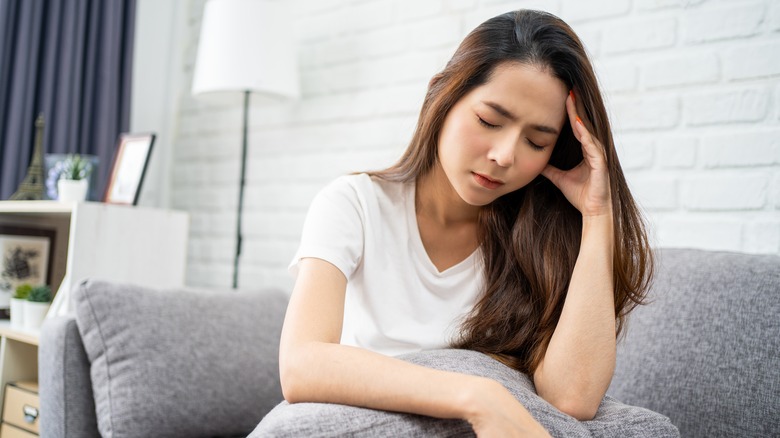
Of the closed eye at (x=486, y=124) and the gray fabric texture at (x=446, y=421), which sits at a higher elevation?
the closed eye at (x=486, y=124)

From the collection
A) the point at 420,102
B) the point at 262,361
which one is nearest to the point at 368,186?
the point at 262,361

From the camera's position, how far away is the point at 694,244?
1622mm

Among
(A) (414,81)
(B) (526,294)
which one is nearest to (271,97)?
(A) (414,81)

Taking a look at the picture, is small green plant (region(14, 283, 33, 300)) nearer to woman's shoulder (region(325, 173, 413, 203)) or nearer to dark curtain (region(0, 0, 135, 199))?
dark curtain (region(0, 0, 135, 199))

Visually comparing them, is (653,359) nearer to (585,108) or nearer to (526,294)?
(526,294)

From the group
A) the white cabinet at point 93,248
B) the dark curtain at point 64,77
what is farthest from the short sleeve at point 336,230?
the dark curtain at point 64,77

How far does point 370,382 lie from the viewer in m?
0.86

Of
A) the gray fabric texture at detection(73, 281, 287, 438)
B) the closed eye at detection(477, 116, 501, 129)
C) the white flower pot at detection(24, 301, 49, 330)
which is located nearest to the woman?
the closed eye at detection(477, 116, 501, 129)

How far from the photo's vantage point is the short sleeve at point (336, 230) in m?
1.08

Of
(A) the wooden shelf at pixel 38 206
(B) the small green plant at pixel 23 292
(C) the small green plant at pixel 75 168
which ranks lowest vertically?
(B) the small green plant at pixel 23 292

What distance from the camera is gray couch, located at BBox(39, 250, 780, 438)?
120 centimetres

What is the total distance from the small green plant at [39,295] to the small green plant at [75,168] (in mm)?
369

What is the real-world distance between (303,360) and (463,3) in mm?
1456

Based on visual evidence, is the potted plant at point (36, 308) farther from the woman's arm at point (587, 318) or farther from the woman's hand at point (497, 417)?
the woman's hand at point (497, 417)
